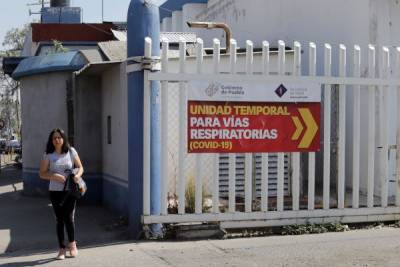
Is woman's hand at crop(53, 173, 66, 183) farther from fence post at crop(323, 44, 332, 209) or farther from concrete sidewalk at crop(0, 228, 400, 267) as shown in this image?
fence post at crop(323, 44, 332, 209)

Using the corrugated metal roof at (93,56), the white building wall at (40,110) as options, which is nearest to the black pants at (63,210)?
the corrugated metal roof at (93,56)

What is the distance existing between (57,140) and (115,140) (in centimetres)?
385

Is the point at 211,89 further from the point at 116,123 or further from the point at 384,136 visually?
the point at 116,123

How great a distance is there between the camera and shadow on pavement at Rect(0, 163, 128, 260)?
848 centimetres

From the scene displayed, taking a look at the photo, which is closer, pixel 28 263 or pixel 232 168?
pixel 28 263

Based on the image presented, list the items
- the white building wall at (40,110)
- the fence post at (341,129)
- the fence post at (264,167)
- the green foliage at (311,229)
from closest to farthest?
the fence post at (264,167) → the green foliage at (311,229) → the fence post at (341,129) → the white building wall at (40,110)

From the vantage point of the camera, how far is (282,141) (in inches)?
354

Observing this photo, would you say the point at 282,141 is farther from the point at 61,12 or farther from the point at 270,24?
the point at 61,12

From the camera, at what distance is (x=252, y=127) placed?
29.0ft

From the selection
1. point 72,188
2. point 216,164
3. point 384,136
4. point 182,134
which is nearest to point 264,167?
point 216,164

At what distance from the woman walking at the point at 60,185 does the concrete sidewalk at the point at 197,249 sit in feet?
0.85

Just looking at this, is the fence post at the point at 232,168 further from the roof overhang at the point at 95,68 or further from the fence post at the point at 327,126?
the roof overhang at the point at 95,68

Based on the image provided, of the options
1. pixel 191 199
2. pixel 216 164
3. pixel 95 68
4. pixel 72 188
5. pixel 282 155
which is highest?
pixel 95 68

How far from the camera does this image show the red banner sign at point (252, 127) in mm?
8617
